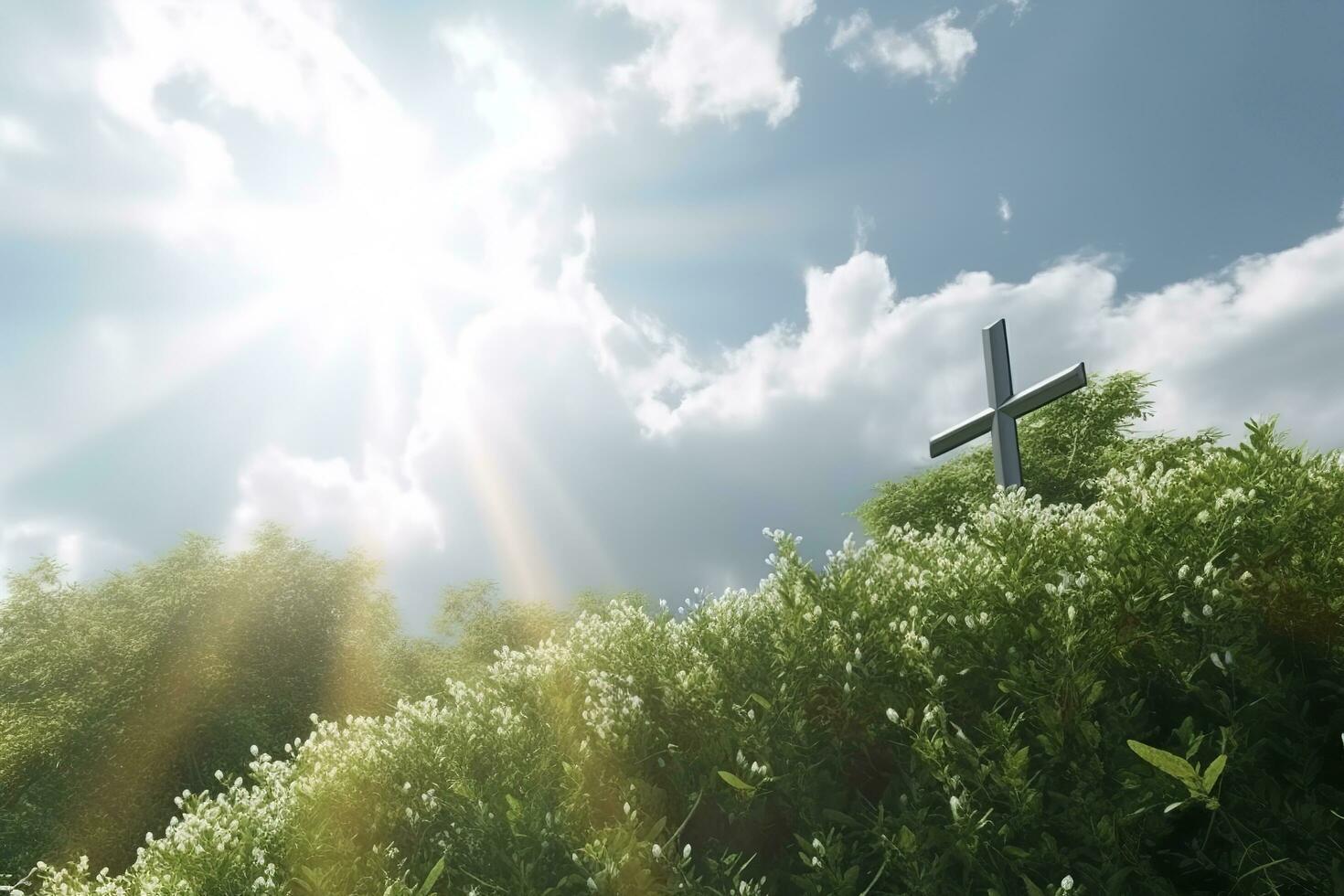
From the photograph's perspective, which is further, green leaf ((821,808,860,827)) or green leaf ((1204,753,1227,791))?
green leaf ((821,808,860,827))

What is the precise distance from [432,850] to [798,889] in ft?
7.36

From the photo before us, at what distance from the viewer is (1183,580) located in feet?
15.4

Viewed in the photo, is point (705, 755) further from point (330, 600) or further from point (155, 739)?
point (330, 600)

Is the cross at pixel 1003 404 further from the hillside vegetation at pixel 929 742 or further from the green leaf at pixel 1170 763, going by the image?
the green leaf at pixel 1170 763

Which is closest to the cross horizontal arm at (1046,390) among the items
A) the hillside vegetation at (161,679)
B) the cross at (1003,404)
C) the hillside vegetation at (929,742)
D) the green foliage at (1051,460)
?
the cross at (1003,404)

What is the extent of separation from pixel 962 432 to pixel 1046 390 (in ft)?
4.21

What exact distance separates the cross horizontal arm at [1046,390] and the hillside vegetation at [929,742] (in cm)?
402

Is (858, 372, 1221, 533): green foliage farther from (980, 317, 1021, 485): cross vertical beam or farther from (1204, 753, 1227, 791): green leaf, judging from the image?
(1204, 753, 1227, 791): green leaf

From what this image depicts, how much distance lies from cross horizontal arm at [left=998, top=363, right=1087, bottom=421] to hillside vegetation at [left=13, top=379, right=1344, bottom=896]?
13.2 feet

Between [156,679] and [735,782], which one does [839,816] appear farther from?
[156,679]

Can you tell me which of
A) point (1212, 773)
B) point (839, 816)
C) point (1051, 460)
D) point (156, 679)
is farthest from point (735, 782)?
point (156, 679)

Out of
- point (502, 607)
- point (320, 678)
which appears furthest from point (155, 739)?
point (502, 607)

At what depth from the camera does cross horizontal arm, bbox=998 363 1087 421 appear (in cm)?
1020

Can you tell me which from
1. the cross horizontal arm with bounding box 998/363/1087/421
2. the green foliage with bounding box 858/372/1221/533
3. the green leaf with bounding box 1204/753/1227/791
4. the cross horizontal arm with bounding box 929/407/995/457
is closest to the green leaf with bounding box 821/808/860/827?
the green leaf with bounding box 1204/753/1227/791
